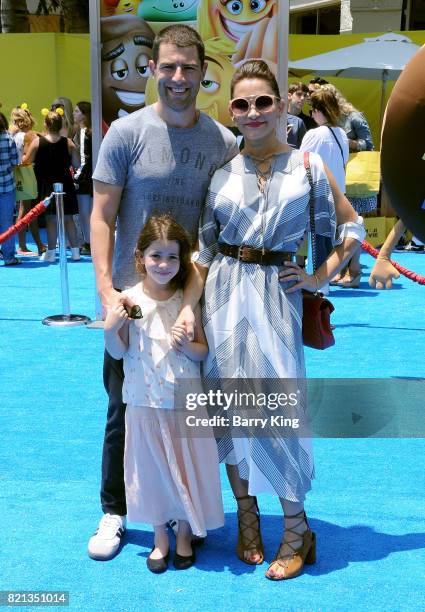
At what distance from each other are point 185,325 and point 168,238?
350mm

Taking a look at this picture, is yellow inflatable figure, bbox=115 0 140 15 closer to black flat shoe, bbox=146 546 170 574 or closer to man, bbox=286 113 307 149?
man, bbox=286 113 307 149

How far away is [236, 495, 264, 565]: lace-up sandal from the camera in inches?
137

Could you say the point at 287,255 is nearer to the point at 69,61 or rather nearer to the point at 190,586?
the point at 190,586

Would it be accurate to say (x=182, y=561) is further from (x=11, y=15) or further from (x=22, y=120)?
(x=11, y=15)

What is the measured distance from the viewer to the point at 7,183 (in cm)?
1117

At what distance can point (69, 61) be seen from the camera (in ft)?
48.4

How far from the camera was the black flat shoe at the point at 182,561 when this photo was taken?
11.3ft

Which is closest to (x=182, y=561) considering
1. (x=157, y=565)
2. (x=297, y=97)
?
(x=157, y=565)

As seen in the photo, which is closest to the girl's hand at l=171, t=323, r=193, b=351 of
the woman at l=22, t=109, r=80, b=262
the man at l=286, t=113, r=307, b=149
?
the man at l=286, t=113, r=307, b=149

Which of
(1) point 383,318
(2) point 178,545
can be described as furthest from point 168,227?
(1) point 383,318

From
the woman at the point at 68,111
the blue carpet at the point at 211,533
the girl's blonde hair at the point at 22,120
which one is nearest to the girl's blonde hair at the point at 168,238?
the blue carpet at the point at 211,533

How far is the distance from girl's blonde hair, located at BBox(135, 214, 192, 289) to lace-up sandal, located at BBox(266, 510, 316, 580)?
1063 mm

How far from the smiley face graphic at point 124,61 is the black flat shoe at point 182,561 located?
4.42 meters

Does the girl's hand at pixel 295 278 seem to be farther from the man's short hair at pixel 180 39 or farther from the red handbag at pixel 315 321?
the man's short hair at pixel 180 39
